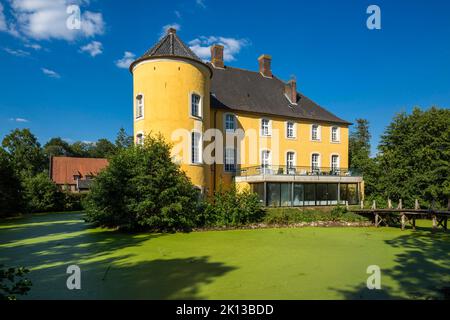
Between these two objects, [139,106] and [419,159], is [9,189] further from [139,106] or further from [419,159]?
[419,159]

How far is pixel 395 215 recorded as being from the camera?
19.6 m

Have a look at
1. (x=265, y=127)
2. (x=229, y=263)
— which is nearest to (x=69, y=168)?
(x=265, y=127)

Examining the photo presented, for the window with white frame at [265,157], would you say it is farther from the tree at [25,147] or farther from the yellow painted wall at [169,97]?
the tree at [25,147]

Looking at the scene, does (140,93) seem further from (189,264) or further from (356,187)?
(356,187)

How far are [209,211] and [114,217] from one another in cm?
443

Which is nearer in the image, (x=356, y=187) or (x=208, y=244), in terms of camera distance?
(x=208, y=244)

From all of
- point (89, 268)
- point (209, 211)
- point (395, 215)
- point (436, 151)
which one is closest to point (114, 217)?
point (209, 211)

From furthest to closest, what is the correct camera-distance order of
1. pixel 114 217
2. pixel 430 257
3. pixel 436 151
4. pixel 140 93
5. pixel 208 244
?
pixel 436 151 < pixel 140 93 < pixel 114 217 < pixel 208 244 < pixel 430 257

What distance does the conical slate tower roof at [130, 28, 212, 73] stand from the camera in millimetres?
19019

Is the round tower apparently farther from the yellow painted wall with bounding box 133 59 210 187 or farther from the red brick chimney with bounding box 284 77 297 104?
the red brick chimney with bounding box 284 77 297 104

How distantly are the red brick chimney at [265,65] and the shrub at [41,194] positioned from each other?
21378 mm

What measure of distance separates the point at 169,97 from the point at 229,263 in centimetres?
1173

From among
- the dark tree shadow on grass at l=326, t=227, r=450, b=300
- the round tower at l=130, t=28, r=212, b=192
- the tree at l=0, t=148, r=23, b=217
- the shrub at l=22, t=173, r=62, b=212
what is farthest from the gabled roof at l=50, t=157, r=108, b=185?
the dark tree shadow on grass at l=326, t=227, r=450, b=300

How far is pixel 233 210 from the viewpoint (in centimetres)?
1725
